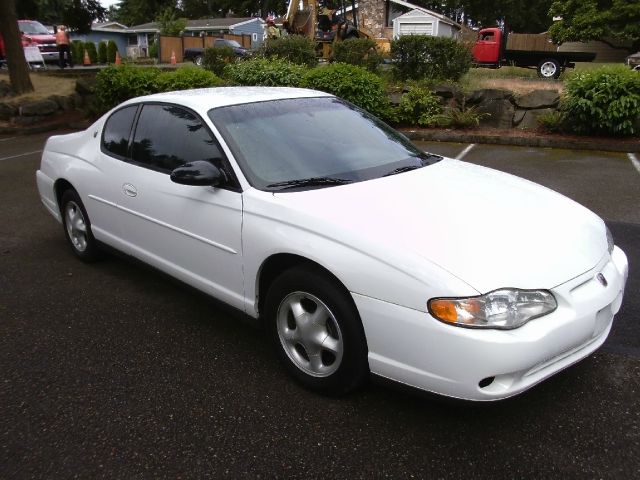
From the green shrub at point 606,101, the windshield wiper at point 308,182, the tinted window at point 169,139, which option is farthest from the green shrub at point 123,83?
the windshield wiper at point 308,182

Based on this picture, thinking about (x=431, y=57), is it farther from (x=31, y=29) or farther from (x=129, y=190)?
(x=31, y=29)

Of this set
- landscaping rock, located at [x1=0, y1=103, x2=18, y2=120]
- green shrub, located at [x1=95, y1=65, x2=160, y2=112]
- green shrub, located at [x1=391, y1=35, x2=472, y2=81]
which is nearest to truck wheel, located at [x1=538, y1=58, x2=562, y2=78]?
green shrub, located at [x1=391, y1=35, x2=472, y2=81]

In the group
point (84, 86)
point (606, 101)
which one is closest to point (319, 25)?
point (84, 86)

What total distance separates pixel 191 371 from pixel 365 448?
116 centimetres

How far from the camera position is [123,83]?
40.5 ft

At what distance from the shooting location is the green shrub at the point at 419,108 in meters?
11.3

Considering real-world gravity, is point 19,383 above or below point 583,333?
below

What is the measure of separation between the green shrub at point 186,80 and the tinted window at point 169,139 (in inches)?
305

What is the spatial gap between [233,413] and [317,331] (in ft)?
1.91

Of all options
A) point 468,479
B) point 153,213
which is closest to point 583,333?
point 468,479

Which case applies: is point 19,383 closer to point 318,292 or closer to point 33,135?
point 318,292

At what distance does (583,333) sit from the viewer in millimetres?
2568

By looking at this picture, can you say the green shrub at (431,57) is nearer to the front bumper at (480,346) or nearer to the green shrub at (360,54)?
the green shrub at (360,54)

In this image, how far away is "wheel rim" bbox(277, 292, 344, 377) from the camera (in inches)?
110
